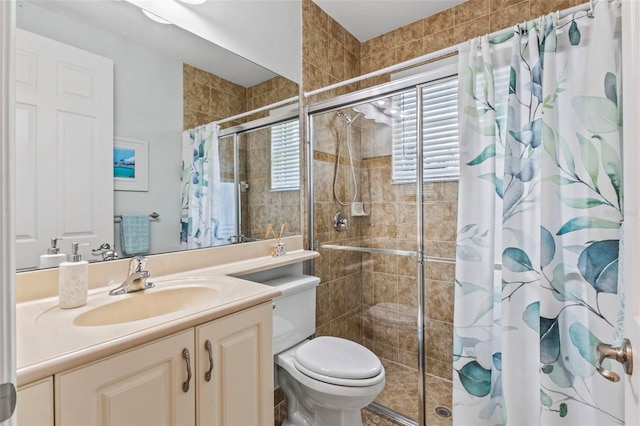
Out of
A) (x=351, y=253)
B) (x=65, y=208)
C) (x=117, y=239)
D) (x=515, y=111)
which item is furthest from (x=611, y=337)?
(x=65, y=208)

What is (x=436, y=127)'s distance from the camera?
5.42 ft

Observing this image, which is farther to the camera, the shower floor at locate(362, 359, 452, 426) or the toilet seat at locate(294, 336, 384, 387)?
the shower floor at locate(362, 359, 452, 426)

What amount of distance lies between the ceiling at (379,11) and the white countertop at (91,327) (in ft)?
6.96

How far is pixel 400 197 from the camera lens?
196cm

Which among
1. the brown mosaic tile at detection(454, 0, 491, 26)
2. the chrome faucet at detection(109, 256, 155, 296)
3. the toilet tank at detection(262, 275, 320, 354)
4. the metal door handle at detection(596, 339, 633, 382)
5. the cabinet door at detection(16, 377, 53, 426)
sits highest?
the brown mosaic tile at detection(454, 0, 491, 26)

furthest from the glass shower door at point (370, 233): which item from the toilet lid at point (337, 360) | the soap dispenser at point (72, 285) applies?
the soap dispenser at point (72, 285)

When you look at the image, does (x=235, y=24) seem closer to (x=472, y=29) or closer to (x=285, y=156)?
(x=285, y=156)

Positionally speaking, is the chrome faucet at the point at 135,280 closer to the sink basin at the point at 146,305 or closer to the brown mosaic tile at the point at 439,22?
the sink basin at the point at 146,305

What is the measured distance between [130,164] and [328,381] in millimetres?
1242

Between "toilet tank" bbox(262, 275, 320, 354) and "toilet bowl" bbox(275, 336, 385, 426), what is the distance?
0.07m

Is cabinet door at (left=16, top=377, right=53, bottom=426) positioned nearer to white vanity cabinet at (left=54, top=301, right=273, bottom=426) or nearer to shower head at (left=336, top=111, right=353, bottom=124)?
white vanity cabinet at (left=54, top=301, right=273, bottom=426)

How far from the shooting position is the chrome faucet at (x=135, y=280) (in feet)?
3.39

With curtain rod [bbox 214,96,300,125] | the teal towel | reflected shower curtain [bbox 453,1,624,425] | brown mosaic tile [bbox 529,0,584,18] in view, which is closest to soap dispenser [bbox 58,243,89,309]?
the teal towel

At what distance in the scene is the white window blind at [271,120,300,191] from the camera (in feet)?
6.15
